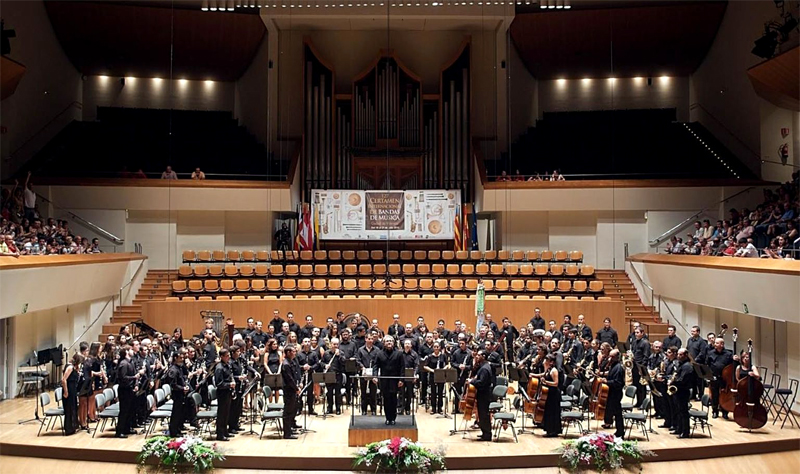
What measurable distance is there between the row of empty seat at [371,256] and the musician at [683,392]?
9.17m

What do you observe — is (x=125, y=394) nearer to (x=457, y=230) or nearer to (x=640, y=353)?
(x=640, y=353)

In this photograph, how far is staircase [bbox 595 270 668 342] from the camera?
63.3 feet

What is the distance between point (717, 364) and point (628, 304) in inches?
282

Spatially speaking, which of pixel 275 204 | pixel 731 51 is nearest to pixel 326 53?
pixel 275 204

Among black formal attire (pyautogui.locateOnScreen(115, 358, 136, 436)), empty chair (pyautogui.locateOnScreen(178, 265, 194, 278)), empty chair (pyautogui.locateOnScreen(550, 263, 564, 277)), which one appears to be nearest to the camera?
black formal attire (pyautogui.locateOnScreen(115, 358, 136, 436))

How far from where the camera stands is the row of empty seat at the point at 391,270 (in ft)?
67.9

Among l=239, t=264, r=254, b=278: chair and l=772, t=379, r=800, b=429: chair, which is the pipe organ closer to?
l=239, t=264, r=254, b=278: chair

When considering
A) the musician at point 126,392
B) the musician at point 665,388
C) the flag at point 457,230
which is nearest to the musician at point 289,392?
the musician at point 126,392

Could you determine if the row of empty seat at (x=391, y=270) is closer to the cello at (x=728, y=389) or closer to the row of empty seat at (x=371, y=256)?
the row of empty seat at (x=371, y=256)

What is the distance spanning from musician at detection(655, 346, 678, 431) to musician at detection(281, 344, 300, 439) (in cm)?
565

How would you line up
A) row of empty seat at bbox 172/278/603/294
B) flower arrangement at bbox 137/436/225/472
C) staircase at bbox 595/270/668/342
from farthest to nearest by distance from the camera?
row of empty seat at bbox 172/278/603/294, staircase at bbox 595/270/668/342, flower arrangement at bbox 137/436/225/472

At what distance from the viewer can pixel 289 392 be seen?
12.2 m

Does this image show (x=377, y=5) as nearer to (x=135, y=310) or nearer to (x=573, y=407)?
(x=135, y=310)

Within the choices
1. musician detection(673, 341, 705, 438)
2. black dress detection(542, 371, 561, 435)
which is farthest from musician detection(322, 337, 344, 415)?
musician detection(673, 341, 705, 438)
